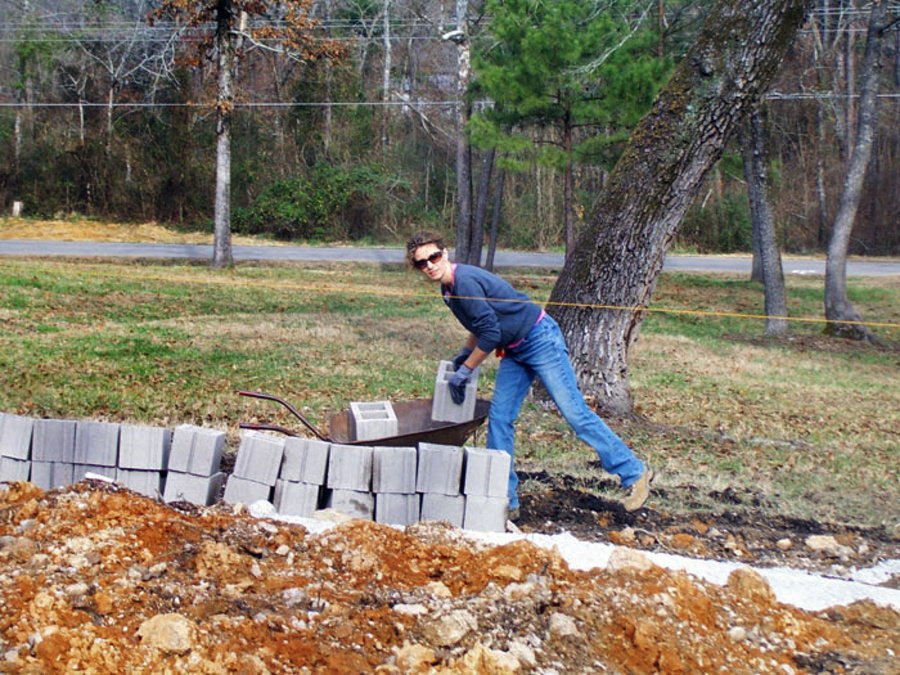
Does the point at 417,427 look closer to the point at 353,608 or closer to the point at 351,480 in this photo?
the point at 351,480

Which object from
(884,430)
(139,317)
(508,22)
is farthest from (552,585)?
(508,22)

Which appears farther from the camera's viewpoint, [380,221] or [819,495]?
[380,221]

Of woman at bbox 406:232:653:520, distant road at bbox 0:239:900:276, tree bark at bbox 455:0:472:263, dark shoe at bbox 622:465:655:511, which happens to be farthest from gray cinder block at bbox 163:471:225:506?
distant road at bbox 0:239:900:276

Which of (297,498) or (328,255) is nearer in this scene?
(297,498)

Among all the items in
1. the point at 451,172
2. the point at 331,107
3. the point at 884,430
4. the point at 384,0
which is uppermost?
the point at 384,0

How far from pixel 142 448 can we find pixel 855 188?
1415 centimetres

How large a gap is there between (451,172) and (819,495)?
28.8 metres

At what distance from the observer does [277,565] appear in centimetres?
414

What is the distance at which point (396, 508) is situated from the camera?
5.01m

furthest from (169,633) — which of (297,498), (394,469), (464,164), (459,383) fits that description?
(464,164)

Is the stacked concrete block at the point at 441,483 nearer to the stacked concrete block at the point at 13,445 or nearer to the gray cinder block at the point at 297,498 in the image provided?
the gray cinder block at the point at 297,498

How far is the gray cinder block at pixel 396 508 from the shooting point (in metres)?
4.99

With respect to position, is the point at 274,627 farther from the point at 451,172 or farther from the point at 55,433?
the point at 451,172

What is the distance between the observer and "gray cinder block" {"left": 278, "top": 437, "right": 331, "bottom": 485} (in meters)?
4.97
